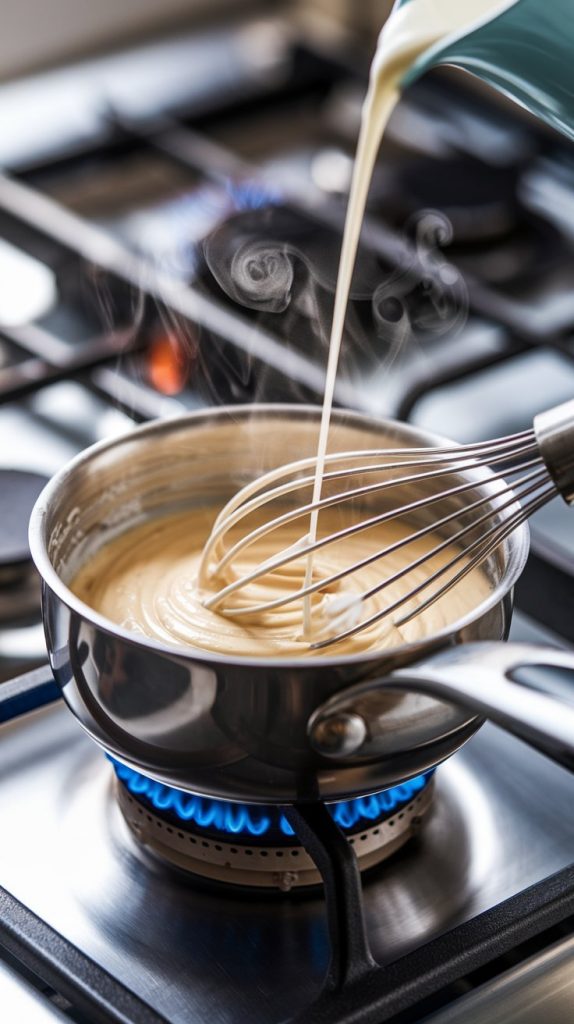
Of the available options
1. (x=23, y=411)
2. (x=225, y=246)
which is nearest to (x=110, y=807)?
(x=23, y=411)

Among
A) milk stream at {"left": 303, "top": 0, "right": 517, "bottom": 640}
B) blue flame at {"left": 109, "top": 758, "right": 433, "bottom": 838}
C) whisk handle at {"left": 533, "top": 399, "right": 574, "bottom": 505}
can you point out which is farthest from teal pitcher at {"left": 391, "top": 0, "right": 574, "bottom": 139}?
blue flame at {"left": 109, "top": 758, "right": 433, "bottom": 838}

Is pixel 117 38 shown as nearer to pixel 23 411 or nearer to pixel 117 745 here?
pixel 23 411

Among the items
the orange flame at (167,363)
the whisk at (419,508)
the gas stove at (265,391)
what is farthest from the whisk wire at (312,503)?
the orange flame at (167,363)

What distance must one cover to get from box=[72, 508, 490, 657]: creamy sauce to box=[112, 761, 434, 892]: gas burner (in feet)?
0.20

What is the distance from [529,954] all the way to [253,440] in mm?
257

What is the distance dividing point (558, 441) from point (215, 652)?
0.54ft

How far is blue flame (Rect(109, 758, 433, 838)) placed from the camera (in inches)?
22.8

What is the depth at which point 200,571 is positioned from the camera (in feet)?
2.06

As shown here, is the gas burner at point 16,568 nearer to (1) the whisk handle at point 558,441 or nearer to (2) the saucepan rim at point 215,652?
(2) the saucepan rim at point 215,652

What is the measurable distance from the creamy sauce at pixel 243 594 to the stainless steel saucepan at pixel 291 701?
5cm

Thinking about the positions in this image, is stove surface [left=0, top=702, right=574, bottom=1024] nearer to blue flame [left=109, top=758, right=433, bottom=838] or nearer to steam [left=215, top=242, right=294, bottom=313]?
blue flame [left=109, top=758, right=433, bottom=838]

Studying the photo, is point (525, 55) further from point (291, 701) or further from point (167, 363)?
point (167, 363)

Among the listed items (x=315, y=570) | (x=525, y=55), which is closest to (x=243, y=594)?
(x=315, y=570)

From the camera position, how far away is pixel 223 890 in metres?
0.60
